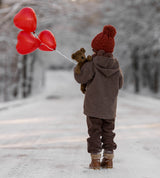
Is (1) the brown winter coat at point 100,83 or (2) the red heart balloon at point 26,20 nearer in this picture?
(1) the brown winter coat at point 100,83

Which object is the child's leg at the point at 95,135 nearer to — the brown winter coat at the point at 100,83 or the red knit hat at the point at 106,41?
the brown winter coat at the point at 100,83

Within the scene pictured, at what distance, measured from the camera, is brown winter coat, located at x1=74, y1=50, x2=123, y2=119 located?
11.9ft

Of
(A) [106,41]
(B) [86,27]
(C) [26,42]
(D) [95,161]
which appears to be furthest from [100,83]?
(B) [86,27]

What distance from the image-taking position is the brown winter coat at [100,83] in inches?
142

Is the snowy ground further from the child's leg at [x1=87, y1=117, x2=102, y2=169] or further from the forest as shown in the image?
the forest

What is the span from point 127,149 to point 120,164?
938 millimetres

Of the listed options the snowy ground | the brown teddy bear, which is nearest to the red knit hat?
the brown teddy bear

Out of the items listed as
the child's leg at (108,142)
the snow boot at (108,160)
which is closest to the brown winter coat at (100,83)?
the child's leg at (108,142)

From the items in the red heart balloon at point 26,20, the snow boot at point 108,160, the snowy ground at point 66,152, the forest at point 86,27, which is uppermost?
the forest at point 86,27

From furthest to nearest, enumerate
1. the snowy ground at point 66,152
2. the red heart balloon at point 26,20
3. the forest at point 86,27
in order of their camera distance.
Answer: the forest at point 86,27 < the red heart balloon at point 26,20 < the snowy ground at point 66,152

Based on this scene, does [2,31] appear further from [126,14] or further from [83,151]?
[83,151]

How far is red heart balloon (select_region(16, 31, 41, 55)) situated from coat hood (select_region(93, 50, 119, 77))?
0.94 meters

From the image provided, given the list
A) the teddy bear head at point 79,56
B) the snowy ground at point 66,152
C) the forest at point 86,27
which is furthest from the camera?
the forest at point 86,27

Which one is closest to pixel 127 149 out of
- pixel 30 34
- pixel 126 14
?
pixel 30 34
